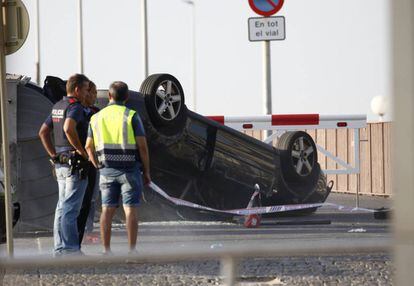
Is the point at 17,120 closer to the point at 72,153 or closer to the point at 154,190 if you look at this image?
the point at 154,190

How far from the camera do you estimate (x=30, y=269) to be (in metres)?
3.47

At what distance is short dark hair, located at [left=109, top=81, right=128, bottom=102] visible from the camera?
10359mm

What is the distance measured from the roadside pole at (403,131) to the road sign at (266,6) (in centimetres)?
1344

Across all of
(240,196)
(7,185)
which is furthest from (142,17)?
(7,185)

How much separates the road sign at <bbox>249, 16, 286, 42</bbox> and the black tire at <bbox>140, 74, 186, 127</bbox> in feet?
10.1

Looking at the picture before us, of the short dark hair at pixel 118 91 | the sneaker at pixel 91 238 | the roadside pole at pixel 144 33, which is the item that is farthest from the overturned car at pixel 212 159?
the roadside pole at pixel 144 33

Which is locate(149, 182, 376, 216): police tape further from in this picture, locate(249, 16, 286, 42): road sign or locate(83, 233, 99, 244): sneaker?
locate(249, 16, 286, 42): road sign

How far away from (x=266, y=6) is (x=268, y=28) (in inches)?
14.6

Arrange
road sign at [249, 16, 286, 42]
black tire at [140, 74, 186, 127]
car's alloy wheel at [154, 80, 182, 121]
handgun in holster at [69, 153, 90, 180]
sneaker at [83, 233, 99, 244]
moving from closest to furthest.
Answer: handgun in holster at [69, 153, 90, 180] < sneaker at [83, 233, 99, 244] < black tire at [140, 74, 186, 127] < car's alloy wheel at [154, 80, 182, 121] < road sign at [249, 16, 286, 42]

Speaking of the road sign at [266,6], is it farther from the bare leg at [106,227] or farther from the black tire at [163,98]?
the bare leg at [106,227]

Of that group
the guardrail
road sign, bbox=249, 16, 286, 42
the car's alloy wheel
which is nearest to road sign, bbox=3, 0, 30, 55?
the guardrail

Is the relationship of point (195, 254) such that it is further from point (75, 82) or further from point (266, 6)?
point (266, 6)

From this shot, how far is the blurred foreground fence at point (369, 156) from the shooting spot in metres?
23.6

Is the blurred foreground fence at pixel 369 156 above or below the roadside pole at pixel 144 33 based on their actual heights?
below
